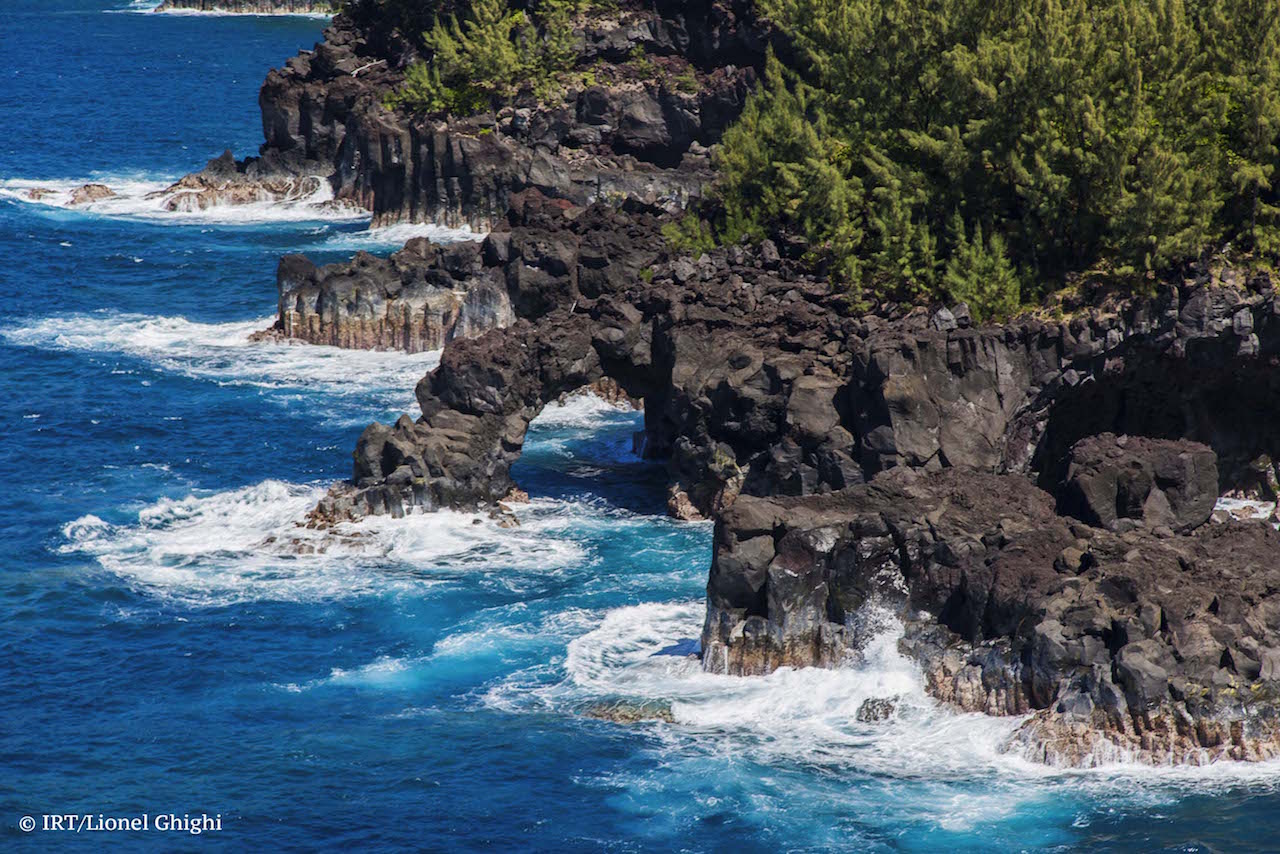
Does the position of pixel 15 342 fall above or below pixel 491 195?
below

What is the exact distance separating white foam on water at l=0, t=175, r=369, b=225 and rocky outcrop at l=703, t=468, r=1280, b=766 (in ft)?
274

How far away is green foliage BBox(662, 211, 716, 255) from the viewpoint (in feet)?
264

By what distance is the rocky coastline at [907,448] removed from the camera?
164 feet

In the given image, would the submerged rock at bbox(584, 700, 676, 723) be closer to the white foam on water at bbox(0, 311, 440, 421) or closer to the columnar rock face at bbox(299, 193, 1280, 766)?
the columnar rock face at bbox(299, 193, 1280, 766)

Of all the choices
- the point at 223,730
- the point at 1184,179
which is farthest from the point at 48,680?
the point at 1184,179

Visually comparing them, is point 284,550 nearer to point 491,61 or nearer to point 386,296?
point 386,296

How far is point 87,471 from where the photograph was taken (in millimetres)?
77250

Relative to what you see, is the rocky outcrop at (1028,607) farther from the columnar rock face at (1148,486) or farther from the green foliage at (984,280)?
the green foliage at (984,280)

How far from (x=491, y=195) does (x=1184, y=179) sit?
204 ft

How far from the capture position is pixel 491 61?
128 m

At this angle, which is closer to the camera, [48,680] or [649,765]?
[649,765]

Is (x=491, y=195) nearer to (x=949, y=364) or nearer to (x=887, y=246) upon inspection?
(x=887, y=246)

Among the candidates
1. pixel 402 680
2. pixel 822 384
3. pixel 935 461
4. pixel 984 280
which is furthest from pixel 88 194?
pixel 935 461

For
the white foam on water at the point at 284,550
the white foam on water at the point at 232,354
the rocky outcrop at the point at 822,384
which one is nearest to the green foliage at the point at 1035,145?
the rocky outcrop at the point at 822,384
